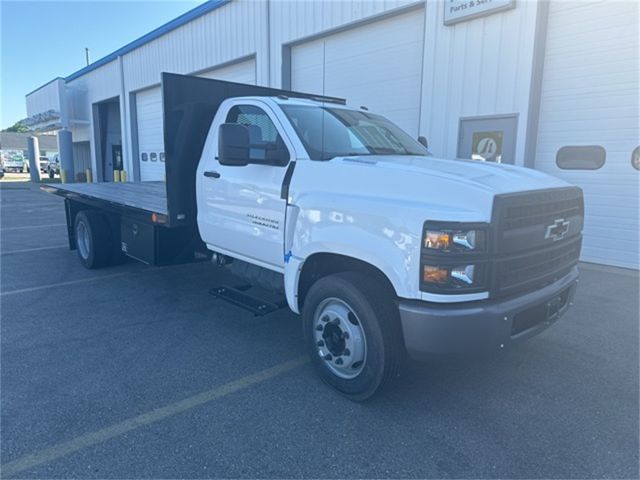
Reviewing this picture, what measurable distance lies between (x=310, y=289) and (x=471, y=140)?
245 inches

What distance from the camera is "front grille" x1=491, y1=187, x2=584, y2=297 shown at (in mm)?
2777

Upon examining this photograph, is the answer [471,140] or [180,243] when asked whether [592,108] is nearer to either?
[471,140]

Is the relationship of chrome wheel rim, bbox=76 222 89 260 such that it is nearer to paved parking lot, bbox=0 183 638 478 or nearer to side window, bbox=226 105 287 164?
paved parking lot, bbox=0 183 638 478

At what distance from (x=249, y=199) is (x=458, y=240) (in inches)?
82.4

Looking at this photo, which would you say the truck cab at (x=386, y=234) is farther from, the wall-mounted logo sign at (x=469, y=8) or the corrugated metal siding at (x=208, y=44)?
the corrugated metal siding at (x=208, y=44)

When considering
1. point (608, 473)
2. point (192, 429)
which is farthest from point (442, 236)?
point (192, 429)

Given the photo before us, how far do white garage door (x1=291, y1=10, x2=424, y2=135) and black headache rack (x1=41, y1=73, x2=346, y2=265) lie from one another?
4.56 metres

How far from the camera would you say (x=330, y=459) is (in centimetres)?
270

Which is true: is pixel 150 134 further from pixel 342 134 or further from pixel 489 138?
pixel 342 134

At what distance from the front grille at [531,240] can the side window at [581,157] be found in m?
4.56

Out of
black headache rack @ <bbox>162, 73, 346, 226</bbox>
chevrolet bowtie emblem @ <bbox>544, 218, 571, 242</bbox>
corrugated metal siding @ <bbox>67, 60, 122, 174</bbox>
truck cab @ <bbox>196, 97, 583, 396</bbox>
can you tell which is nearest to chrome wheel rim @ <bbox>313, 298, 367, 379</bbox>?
truck cab @ <bbox>196, 97, 583, 396</bbox>

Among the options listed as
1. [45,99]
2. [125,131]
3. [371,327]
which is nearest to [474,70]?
[371,327]

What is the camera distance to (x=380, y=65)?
9.88 metres

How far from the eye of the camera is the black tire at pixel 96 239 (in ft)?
22.3
